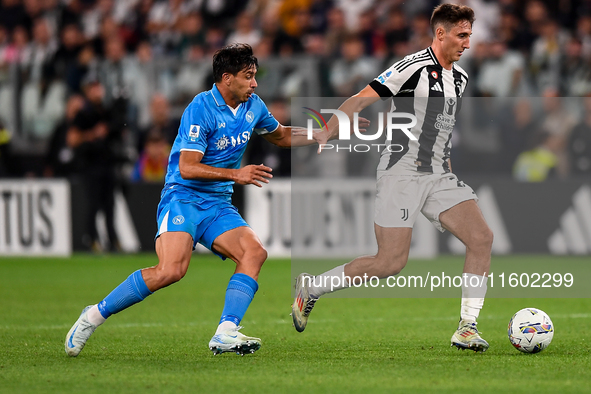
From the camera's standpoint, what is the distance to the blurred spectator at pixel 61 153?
14664mm

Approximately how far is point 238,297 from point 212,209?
61 cm

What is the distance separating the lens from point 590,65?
1296 cm

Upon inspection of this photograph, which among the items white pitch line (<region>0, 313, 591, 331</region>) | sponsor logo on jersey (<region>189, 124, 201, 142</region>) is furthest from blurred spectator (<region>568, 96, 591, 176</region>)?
sponsor logo on jersey (<region>189, 124, 201, 142</region>)

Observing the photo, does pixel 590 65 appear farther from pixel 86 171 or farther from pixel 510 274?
pixel 86 171

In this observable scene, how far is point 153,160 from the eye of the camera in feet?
46.8

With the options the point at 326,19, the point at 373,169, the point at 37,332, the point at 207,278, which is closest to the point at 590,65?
the point at 373,169

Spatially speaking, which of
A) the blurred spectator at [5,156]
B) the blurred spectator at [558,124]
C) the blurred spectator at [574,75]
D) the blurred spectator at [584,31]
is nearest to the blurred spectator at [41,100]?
the blurred spectator at [5,156]

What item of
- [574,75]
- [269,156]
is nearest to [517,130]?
[574,75]

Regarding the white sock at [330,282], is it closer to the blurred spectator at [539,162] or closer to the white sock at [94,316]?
the white sock at [94,316]

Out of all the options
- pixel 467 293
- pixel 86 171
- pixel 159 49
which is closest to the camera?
pixel 467 293

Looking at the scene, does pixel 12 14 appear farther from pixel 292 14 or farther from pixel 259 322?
pixel 259 322

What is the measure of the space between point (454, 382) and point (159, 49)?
12.4 meters

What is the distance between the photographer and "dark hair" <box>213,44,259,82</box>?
610 cm

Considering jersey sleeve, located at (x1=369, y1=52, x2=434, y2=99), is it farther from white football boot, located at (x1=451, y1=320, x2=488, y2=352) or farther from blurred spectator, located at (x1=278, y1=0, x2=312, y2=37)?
blurred spectator, located at (x1=278, y1=0, x2=312, y2=37)
